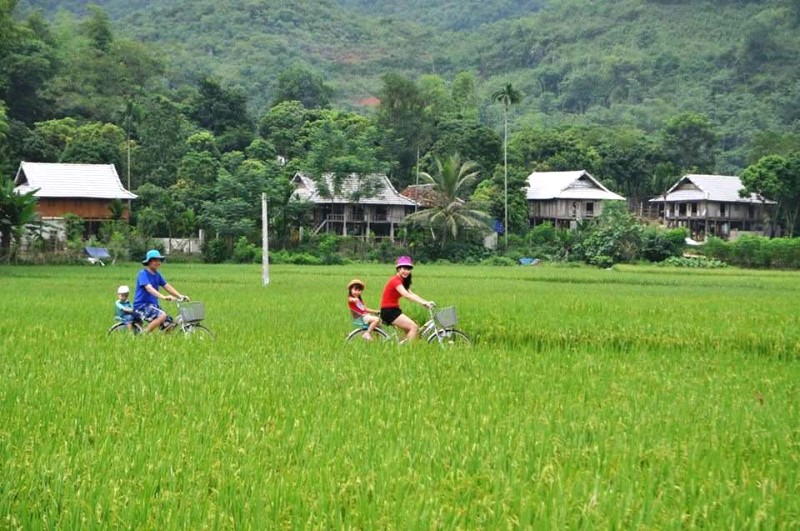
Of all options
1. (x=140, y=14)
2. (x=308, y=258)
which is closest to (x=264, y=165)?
(x=308, y=258)

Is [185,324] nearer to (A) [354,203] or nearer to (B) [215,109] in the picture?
(A) [354,203]

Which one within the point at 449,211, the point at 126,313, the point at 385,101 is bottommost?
the point at 126,313

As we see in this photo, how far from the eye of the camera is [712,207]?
A: 6341 cm

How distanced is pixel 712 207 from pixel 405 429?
201ft

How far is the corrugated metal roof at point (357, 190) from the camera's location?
51875mm

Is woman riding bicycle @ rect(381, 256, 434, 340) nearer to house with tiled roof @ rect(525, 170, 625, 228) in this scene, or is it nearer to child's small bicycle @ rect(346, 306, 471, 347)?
child's small bicycle @ rect(346, 306, 471, 347)

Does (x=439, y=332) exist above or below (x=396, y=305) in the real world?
below

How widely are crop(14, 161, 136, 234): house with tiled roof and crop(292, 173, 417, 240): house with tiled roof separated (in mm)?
10190

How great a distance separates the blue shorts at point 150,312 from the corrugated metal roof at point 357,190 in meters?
39.3

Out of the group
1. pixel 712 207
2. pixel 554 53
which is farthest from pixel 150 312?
pixel 554 53

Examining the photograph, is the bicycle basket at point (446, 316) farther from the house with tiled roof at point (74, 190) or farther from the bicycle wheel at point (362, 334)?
the house with tiled roof at point (74, 190)

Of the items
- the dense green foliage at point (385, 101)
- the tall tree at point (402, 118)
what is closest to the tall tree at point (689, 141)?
the dense green foliage at point (385, 101)

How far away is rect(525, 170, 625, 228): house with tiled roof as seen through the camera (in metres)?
60.0

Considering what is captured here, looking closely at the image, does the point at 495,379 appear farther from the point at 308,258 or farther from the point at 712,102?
the point at 712,102
